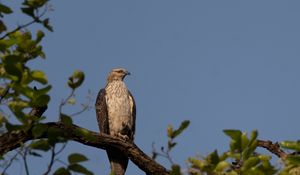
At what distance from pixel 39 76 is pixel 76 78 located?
234 millimetres

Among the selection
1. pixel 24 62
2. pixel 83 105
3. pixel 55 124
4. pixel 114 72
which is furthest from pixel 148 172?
pixel 114 72

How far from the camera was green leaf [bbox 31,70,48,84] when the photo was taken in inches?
139

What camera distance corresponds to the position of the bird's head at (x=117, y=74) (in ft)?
43.1

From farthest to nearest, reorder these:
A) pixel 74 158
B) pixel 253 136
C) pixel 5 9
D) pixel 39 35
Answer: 1. pixel 39 35
2. pixel 5 9
3. pixel 253 136
4. pixel 74 158

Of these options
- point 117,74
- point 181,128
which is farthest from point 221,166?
point 117,74

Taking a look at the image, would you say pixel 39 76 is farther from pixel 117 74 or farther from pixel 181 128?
pixel 117 74

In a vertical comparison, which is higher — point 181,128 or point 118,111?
point 118,111

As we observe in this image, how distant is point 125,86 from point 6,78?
8.89 m

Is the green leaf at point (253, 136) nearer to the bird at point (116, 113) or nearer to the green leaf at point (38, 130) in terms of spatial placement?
the green leaf at point (38, 130)

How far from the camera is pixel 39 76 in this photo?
11.6 feet

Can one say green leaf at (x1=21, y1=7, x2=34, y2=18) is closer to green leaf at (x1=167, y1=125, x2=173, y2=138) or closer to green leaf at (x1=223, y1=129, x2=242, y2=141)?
green leaf at (x1=167, y1=125, x2=173, y2=138)

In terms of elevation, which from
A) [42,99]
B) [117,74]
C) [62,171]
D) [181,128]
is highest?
[117,74]

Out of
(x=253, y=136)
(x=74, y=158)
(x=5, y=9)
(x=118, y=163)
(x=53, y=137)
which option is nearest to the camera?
(x=53, y=137)

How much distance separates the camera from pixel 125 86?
12.5m
